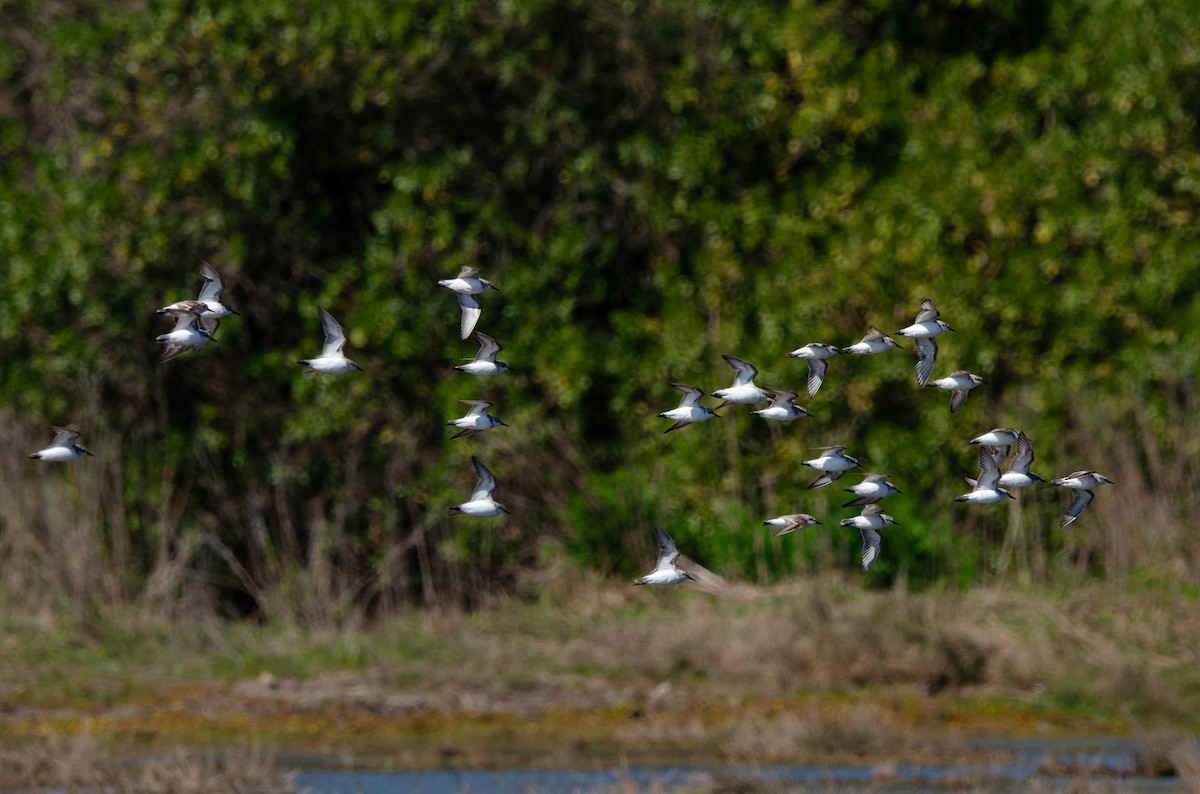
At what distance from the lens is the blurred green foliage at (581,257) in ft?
63.7

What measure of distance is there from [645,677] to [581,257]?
5479mm

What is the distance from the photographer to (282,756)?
581 inches

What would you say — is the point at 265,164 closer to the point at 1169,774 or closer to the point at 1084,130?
the point at 1084,130

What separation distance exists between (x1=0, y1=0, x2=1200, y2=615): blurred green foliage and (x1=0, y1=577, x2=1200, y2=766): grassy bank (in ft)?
4.52

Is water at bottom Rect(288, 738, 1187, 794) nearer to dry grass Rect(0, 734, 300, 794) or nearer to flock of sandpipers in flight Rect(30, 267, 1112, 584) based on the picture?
dry grass Rect(0, 734, 300, 794)

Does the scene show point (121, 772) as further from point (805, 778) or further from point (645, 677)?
point (645, 677)

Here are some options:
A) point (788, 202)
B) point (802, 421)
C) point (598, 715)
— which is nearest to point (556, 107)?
point (788, 202)

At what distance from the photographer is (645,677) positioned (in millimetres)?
16781

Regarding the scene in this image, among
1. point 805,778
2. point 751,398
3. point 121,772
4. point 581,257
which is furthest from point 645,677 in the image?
point 751,398

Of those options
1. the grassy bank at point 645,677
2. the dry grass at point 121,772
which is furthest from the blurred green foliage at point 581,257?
the dry grass at point 121,772

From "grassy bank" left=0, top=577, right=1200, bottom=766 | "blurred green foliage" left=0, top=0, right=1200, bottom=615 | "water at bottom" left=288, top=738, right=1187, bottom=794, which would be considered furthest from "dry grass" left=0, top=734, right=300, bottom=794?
"blurred green foliage" left=0, top=0, right=1200, bottom=615

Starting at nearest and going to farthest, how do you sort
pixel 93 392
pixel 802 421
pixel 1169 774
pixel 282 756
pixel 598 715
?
pixel 1169 774 < pixel 282 756 < pixel 598 715 < pixel 93 392 < pixel 802 421

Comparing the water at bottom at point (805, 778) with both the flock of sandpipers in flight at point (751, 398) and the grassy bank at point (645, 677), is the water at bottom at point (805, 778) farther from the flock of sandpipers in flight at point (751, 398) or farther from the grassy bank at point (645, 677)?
the flock of sandpipers in flight at point (751, 398)

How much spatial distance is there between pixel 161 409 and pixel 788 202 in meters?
6.61
